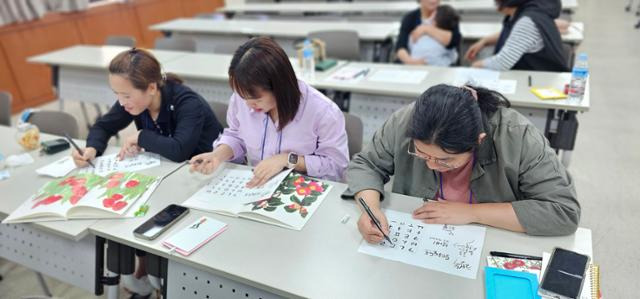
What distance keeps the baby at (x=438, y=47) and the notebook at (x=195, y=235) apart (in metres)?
2.52

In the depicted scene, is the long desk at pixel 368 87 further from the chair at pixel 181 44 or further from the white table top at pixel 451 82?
the chair at pixel 181 44

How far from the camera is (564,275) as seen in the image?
0.96m

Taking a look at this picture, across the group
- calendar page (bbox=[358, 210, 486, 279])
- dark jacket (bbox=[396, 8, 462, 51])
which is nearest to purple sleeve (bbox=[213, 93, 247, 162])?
calendar page (bbox=[358, 210, 486, 279])

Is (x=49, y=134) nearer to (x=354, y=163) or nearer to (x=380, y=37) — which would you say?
(x=354, y=163)

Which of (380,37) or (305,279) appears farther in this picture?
(380,37)

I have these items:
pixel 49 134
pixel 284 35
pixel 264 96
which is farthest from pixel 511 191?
pixel 284 35

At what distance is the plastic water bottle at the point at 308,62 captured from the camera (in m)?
2.85

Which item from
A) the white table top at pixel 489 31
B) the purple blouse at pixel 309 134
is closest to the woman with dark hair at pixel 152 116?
the purple blouse at pixel 309 134

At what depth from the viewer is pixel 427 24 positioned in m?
3.34

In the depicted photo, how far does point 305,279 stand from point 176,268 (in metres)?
0.46

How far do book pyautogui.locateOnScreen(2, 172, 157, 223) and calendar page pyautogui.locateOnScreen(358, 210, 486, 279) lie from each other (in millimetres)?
874

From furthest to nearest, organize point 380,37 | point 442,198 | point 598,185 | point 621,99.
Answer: point 621,99 → point 380,37 → point 598,185 → point 442,198

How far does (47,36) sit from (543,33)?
5241 millimetres

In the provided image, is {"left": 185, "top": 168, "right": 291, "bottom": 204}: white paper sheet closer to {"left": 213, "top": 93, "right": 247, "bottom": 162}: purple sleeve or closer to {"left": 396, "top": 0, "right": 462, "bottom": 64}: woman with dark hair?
{"left": 213, "top": 93, "right": 247, "bottom": 162}: purple sleeve
